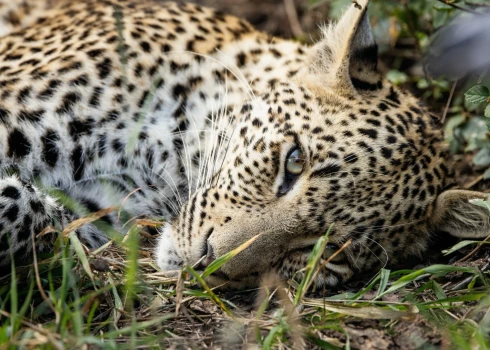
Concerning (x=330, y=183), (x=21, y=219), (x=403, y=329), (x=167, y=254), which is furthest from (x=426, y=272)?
(x=21, y=219)

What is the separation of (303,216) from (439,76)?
299 cm

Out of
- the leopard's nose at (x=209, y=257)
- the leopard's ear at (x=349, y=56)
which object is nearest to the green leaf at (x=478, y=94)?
the leopard's ear at (x=349, y=56)

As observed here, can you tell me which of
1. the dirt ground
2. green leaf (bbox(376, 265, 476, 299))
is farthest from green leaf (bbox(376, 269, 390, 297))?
the dirt ground

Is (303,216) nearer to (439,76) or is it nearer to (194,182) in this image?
(194,182)

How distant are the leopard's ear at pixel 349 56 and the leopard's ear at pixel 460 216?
0.87 m

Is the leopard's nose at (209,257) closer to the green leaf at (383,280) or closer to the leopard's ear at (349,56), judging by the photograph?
the green leaf at (383,280)

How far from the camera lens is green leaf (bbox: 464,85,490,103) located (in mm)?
4586

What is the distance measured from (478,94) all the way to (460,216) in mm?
795

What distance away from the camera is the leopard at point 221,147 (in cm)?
418

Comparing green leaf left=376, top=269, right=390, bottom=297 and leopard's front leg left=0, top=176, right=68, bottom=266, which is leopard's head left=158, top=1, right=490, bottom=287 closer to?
green leaf left=376, top=269, right=390, bottom=297

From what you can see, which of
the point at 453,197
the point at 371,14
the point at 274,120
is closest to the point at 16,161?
the point at 274,120

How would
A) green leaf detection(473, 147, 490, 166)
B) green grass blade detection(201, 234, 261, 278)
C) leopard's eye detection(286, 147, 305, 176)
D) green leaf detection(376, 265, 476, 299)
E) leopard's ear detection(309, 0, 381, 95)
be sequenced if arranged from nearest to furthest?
1. green grass blade detection(201, 234, 261, 278)
2. green leaf detection(376, 265, 476, 299)
3. leopard's eye detection(286, 147, 305, 176)
4. leopard's ear detection(309, 0, 381, 95)
5. green leaf detection(473, 147, 490, 166)

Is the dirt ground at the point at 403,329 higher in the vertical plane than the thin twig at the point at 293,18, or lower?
lower

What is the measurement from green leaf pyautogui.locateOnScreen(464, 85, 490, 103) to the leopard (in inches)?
12.2
